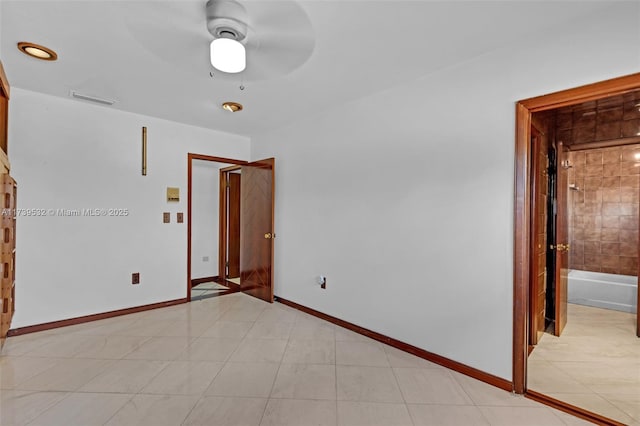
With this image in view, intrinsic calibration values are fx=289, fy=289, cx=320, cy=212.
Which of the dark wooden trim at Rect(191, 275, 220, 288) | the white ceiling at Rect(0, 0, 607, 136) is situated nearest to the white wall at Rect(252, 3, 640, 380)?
the white ceiling at Rect(0, 0, 607, 136)

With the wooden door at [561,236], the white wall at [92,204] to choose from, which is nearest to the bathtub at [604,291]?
the wooden door at [561,236]

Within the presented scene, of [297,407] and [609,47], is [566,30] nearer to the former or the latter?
[609,47]

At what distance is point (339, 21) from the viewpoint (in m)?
1.79

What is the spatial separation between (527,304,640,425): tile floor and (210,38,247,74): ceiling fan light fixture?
9.77 ft

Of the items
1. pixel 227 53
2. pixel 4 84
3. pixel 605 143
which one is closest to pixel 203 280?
pixel 4 84

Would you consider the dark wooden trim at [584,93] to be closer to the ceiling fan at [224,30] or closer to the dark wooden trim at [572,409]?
the ceiling fan at [224,30]

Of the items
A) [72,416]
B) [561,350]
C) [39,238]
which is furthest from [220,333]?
[561,350]

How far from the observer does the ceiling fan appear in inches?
64.7

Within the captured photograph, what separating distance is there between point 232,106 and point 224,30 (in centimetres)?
148

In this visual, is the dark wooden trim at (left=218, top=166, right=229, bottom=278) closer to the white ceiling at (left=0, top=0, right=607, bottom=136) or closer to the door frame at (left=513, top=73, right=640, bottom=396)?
the white ceiling at (left=0, top=0, right=607, bottom=136)

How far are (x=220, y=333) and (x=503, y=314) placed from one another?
2.55m

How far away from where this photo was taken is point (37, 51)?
214 centimetres

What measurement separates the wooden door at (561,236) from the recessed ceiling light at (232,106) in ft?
11.5

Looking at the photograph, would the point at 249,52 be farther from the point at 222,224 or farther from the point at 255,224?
the point at 222,224
